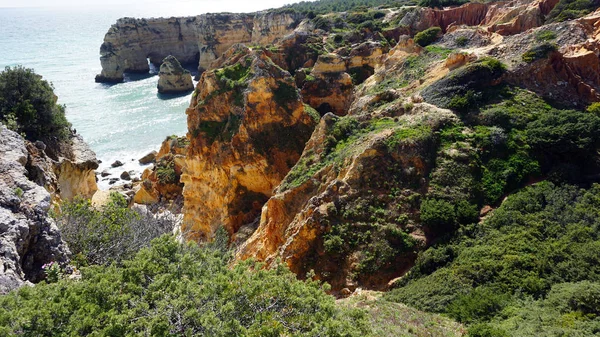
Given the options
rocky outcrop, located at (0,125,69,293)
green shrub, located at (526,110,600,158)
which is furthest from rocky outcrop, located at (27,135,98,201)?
green shrub, located at (526,110,600,158)

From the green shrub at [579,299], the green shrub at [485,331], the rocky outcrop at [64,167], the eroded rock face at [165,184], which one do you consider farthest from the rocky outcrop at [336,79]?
the green shrub at [485,331]

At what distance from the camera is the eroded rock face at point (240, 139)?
26094mm

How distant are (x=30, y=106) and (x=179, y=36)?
80.8 metres

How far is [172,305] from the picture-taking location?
7.66m

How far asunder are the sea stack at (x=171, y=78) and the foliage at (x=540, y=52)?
202 feet

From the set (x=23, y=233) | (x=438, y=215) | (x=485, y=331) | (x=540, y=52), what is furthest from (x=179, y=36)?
(x=485, y=331)

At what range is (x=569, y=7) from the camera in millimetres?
38094

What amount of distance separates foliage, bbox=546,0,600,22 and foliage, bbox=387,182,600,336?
2723cm

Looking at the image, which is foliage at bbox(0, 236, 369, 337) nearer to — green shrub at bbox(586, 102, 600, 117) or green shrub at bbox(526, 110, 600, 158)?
green shrub at bbox(526, 110, 600, 158)

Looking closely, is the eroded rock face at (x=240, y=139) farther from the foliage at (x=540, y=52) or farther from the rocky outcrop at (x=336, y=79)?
the foliage at (x=540, y=52)

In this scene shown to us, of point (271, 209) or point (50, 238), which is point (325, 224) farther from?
point (50, 238)

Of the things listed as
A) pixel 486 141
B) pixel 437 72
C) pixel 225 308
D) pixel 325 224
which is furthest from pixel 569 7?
pixel 225 308

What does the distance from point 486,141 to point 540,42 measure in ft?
33.3

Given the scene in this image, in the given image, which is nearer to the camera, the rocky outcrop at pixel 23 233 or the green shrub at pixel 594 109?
the rocky outcrop at pixel 23 233
